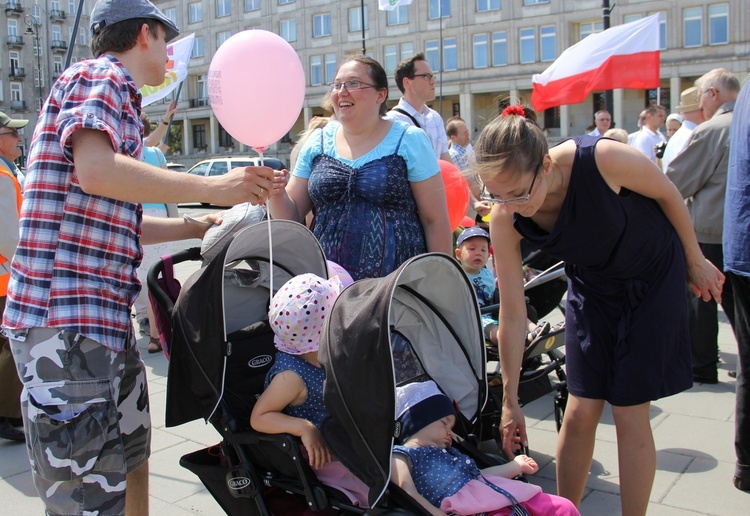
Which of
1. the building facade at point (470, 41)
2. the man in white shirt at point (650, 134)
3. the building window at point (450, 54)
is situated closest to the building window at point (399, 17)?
the building facade at point (470, 41)

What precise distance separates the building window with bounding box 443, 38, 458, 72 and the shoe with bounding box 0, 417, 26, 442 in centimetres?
4960

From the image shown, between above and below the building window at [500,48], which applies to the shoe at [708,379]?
below

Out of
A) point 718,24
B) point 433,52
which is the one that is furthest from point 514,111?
point 433,52

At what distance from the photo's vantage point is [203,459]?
294cm

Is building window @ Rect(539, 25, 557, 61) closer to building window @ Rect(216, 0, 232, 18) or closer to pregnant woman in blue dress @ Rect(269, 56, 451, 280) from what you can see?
building window @ Rect(216, 0, 232, 18)

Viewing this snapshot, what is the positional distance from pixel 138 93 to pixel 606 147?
166 centimetres

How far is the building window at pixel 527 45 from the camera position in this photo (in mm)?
47844

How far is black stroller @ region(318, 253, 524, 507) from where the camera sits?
230 cm

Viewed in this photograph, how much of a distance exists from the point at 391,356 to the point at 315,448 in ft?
1.71

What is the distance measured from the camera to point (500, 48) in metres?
49.3

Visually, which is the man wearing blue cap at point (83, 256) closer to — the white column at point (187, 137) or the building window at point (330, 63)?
the building window at point (330, 63)

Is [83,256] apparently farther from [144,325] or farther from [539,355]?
[144,325]

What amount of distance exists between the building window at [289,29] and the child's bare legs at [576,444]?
57477 mm

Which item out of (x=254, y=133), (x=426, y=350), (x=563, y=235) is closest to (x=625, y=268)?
(x=563, y=235)
